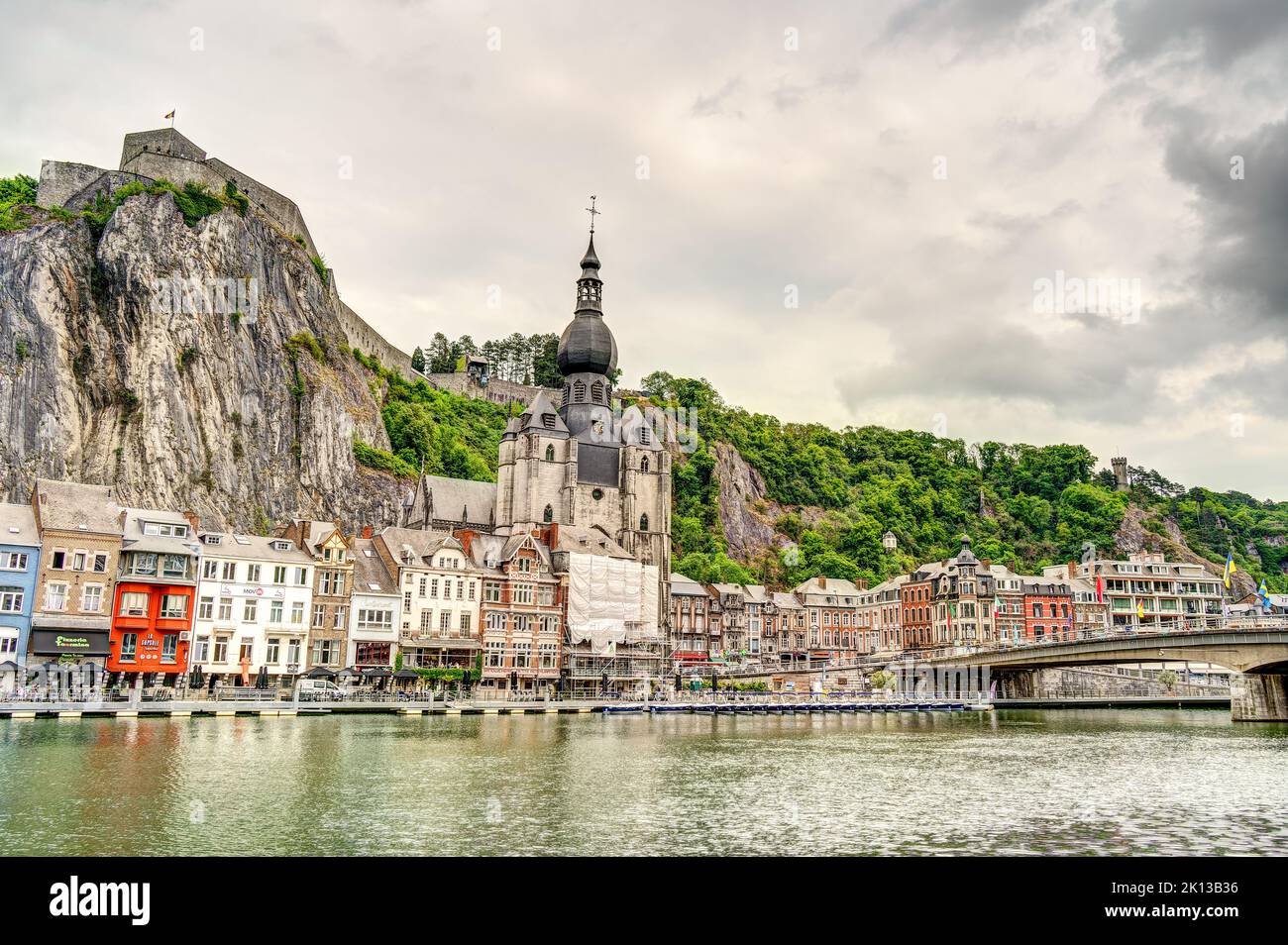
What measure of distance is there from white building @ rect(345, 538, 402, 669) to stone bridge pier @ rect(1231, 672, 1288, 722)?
169ft

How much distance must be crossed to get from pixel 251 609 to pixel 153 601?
20.2 ft

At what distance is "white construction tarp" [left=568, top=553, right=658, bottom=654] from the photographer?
81.8 metres

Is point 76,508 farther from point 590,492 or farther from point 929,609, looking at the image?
point 929,609

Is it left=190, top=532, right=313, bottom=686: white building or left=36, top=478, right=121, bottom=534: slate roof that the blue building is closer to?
left=36, top=478, right=121, bottom=534: slate roof

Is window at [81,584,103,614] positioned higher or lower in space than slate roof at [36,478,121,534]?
lower

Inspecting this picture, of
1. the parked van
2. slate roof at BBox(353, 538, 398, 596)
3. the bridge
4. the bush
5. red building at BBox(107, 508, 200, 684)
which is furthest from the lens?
the bush

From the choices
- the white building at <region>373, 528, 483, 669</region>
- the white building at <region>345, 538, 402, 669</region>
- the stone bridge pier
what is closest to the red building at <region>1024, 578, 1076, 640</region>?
the stone bridge pier

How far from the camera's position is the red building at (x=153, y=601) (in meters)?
56.4

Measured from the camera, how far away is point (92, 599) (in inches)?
2170

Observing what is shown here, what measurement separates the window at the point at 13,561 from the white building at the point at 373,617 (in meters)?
19.6
